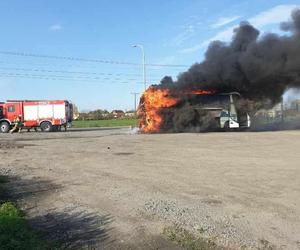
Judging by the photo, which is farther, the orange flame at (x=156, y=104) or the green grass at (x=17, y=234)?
the orange flame at (x=156, y=104)

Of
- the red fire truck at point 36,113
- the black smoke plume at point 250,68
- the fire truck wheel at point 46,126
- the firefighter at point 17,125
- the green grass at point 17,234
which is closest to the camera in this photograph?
the green grass at point 17,234

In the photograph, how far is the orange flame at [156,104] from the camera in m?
31.5

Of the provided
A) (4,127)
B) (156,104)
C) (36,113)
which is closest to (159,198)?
(156,104)

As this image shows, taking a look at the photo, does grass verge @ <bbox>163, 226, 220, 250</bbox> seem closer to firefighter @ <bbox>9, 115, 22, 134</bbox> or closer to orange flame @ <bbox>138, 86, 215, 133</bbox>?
orange flame @ <bbox>138, 86, 215, 133</bbox>

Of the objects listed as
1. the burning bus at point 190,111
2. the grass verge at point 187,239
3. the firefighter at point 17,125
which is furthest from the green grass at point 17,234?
the firefighter at point 17,125

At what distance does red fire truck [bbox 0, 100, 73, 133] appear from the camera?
141ft

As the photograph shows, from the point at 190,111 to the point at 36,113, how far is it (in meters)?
17.8

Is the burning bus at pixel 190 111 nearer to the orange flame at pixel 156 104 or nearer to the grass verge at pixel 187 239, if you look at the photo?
the orange flame at pixel 156 104

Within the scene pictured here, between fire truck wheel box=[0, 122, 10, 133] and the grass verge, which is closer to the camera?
the grass verge

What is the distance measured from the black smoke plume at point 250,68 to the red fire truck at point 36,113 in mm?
13137

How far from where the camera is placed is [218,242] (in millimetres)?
5965

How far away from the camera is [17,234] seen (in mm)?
6152

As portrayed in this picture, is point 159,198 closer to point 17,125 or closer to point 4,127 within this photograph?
point 17,125

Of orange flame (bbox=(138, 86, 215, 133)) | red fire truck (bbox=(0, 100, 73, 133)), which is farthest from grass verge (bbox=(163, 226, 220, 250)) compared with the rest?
red fire truck (bbox=(0, 100, 73, 133))
